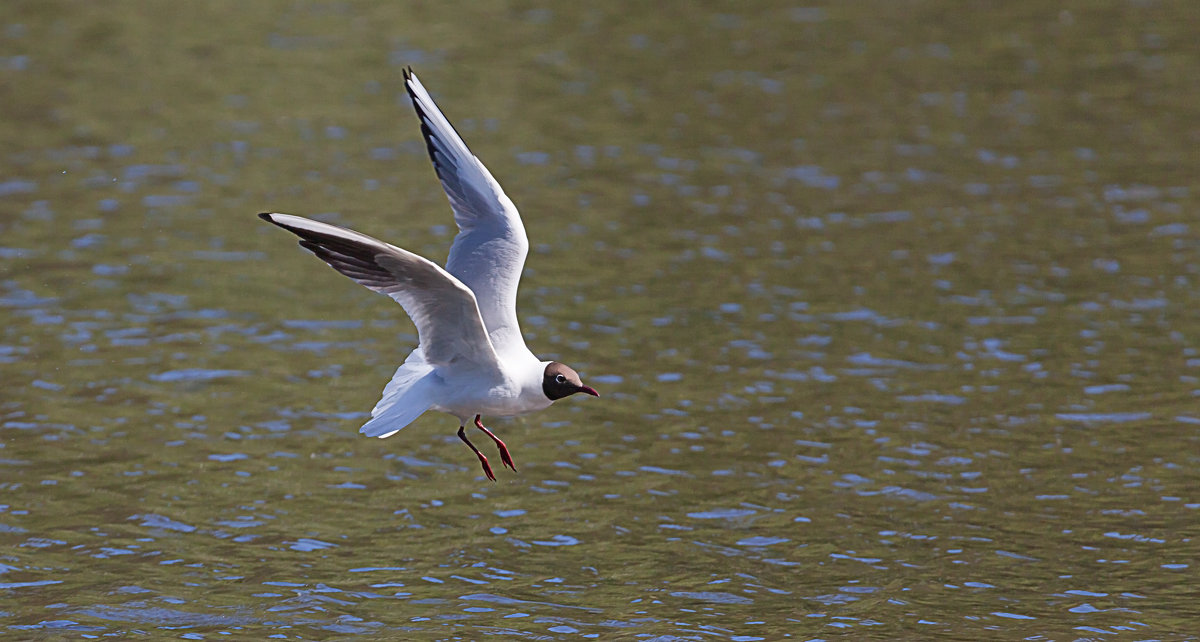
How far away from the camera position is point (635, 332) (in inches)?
705

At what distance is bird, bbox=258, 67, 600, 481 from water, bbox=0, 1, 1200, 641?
2001 millimetres

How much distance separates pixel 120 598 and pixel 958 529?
6.74m

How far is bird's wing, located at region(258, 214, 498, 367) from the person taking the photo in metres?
9.29

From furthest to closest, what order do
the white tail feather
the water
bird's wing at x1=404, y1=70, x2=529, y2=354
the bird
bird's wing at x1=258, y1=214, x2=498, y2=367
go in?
1. the water
2. bird's wing at x1=404, y1=70, x2=529, y2=354
3. the white tail feather
4. the bird
5. bird's wing at x1=258, y1=214, x2=498, y2=367

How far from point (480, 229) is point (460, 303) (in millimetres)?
1532

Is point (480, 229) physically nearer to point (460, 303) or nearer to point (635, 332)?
point (460, 303)

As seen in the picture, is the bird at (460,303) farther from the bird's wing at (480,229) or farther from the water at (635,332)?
the water at (635,332)

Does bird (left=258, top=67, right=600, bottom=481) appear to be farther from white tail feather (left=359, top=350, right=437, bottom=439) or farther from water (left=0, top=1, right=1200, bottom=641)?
water (left=0, top=1, right=1200, bottom=641)

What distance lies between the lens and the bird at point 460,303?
9.66 metres

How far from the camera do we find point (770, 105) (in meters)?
26.5

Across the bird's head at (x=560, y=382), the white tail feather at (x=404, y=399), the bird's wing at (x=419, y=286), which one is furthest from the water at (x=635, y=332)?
the bird's wing at (x=419, y=286)

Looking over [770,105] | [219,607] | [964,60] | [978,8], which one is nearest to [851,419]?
[219,607]

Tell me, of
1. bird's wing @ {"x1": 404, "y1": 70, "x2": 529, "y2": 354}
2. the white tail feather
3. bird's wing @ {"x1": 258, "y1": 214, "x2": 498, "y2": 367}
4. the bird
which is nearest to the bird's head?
the bird

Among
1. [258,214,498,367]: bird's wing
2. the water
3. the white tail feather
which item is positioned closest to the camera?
[258,214,498,367]: bird's wing
